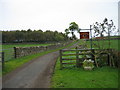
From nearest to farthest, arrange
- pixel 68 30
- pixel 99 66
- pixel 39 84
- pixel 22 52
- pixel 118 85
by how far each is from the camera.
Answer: pixel 118 85 < pixel 39 84 < pixel 99 66 < pixel 22 52 < pixel 68 30

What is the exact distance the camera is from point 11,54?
13.6 m

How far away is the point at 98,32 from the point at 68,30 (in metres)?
47.3

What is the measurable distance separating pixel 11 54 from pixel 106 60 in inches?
392

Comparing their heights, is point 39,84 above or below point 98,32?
below

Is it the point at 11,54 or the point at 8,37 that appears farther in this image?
the point at 8,37

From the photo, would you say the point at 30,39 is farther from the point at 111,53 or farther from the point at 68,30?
the point at 111,53

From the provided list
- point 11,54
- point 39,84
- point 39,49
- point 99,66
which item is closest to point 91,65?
point 99,66

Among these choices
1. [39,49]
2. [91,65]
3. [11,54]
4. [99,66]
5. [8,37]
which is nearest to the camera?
[91,65]

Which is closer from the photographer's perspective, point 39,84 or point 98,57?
point 39,84

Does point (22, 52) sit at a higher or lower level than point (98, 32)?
lower

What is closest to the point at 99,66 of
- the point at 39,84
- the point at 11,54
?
the point at 39,84

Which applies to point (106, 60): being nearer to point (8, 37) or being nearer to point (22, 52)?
point (22, 52)

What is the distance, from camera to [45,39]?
224ft

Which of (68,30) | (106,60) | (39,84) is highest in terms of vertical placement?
(68,30)
